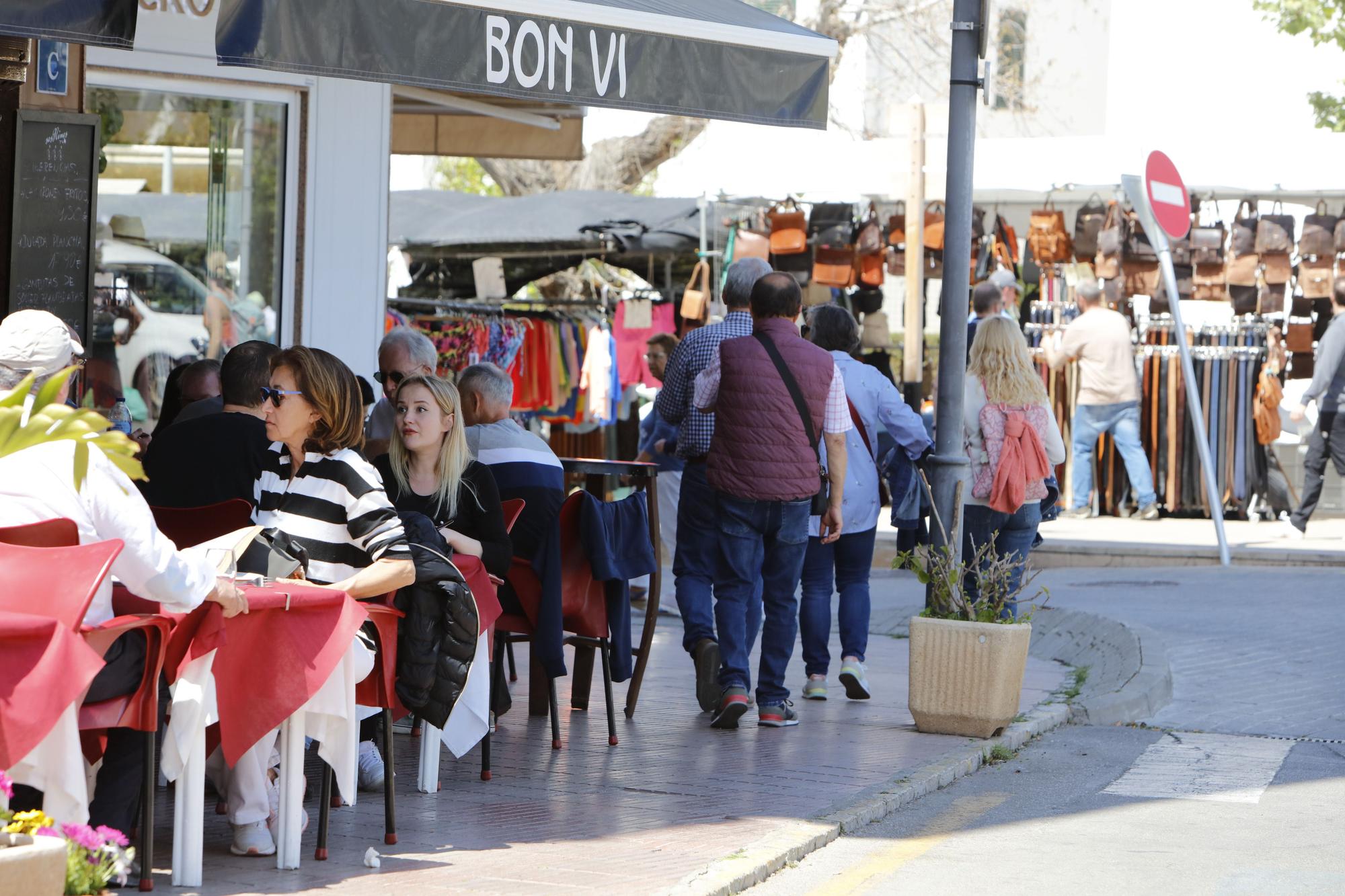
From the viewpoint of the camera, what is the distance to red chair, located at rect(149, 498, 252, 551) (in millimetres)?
6246

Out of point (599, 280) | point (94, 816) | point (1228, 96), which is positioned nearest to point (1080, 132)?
point (1228, 96)

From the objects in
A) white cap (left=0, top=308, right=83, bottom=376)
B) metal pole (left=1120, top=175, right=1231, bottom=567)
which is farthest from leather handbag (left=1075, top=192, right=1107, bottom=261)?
white cap (left=0, top=308, right=83, bottom=376)

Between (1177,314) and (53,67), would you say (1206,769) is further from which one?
(1177,314)

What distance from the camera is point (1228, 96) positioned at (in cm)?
2884

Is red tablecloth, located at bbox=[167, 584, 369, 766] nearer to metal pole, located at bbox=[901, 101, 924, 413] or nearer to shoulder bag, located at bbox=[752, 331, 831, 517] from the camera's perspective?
shoulder bag, located at bbox=[752, 331, 831, 517]

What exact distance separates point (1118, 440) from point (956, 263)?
7984mm

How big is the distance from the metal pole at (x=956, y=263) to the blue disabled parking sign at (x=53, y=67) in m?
3.96

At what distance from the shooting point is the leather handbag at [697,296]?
1608 centimetres

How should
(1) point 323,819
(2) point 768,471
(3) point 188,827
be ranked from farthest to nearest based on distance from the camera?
(2) point 768,471 < (1) point 323,819 < (3) point 188,827

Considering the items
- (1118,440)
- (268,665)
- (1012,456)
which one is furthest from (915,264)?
(268,665)

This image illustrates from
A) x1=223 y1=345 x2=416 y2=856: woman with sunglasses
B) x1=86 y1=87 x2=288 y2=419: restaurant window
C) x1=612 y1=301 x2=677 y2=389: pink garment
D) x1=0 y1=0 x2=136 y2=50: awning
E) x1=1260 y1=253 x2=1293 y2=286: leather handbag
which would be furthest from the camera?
x1=612 y1=301 x2=677 y2=389: pink garment

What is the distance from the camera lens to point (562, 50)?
275 inches

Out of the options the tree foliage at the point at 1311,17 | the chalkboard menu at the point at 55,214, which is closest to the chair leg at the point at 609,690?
the chalkboard menu at the point at 55,214

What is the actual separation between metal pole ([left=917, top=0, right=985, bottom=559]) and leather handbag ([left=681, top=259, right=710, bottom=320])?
7570 mm
